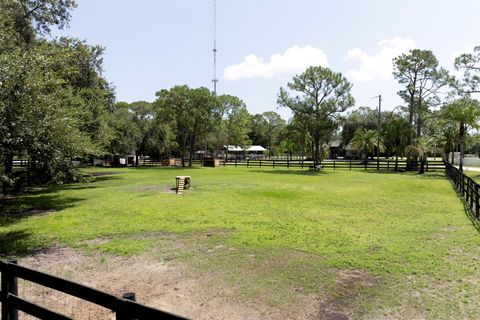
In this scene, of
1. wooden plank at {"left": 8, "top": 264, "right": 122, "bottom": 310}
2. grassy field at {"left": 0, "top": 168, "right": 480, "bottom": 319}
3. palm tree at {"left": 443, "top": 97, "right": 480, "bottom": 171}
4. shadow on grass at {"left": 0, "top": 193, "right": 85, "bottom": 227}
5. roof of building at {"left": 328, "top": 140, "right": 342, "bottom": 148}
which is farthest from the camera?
roof of building at {"left": 328, "top": 140, "right": 342, "bottom": 148}

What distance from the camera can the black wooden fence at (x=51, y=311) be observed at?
258 centimetres

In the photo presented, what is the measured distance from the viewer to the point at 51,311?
3.26 meters

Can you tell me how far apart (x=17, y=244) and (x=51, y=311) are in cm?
653

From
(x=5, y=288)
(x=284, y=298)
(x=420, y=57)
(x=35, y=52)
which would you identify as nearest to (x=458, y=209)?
(x=284, y=298)

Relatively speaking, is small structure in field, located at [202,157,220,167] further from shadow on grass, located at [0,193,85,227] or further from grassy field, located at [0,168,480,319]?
grassy field, located at [0,168,480,319]

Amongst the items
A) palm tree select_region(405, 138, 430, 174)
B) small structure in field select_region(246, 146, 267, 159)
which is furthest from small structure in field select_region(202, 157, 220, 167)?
small structure in field select_region(246, 146, 267, 159)

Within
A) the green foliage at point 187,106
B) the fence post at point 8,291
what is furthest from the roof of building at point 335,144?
the fence post at point 8,291

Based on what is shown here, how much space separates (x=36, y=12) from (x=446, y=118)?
36324 mm

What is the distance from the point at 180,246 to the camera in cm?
841

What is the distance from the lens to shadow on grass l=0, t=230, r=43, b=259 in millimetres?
7992

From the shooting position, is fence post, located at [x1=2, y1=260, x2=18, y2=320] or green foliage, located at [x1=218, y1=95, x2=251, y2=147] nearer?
fence post, located at [x1=2, y1=260, x2=18, y2=320]

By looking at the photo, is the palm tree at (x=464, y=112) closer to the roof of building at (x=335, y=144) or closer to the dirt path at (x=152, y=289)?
the dirt path at (x=152, y=289)

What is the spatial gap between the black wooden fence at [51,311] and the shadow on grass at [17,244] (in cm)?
480

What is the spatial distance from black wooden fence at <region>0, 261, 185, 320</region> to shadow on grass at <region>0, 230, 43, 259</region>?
4.80 meters
